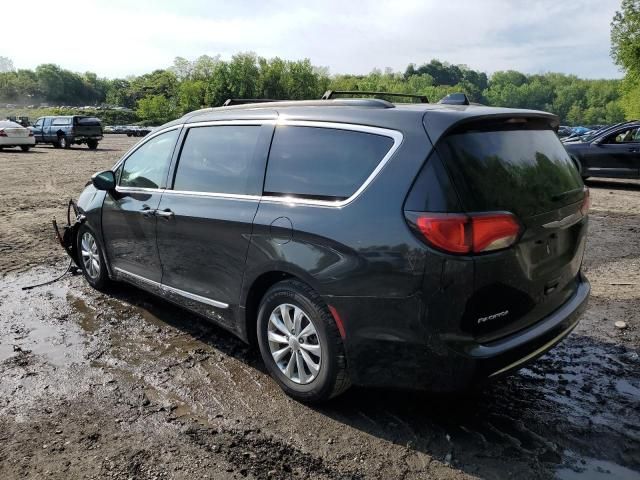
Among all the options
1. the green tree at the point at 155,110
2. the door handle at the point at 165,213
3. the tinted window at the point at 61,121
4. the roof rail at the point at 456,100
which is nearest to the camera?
the roof rail at the point at 456,100

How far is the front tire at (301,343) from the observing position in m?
3.06

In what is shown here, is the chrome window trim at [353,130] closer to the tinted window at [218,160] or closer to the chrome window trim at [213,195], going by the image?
the chrome window trim at [213,195]

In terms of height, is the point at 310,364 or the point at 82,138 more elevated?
the point at 310,364

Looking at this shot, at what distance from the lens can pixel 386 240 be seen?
2758mm

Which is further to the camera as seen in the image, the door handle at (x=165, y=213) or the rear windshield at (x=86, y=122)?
the rear windshield at (x=86, y=122)

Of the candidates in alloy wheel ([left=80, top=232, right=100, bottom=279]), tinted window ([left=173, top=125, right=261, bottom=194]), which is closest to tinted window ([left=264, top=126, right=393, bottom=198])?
tinted window ([left=173, top=125, right=261, bottom=194])

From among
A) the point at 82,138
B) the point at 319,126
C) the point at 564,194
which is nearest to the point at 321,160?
the point at 319,126

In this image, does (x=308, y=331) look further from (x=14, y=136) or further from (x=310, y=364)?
(x=14, y=136)

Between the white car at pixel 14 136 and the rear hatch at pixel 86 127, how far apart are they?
8.20 ft

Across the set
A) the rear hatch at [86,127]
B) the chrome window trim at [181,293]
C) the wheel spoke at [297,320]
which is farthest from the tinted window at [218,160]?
the rear hatch at [86,127]

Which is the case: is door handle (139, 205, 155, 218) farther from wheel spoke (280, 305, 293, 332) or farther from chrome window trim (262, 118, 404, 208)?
wheel spoke (280, 305, 293, 332)

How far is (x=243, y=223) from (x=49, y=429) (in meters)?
1.65

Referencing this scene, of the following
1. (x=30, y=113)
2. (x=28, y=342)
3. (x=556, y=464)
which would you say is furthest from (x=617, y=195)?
(x=30, y=113)

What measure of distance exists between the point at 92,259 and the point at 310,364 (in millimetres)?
3302
